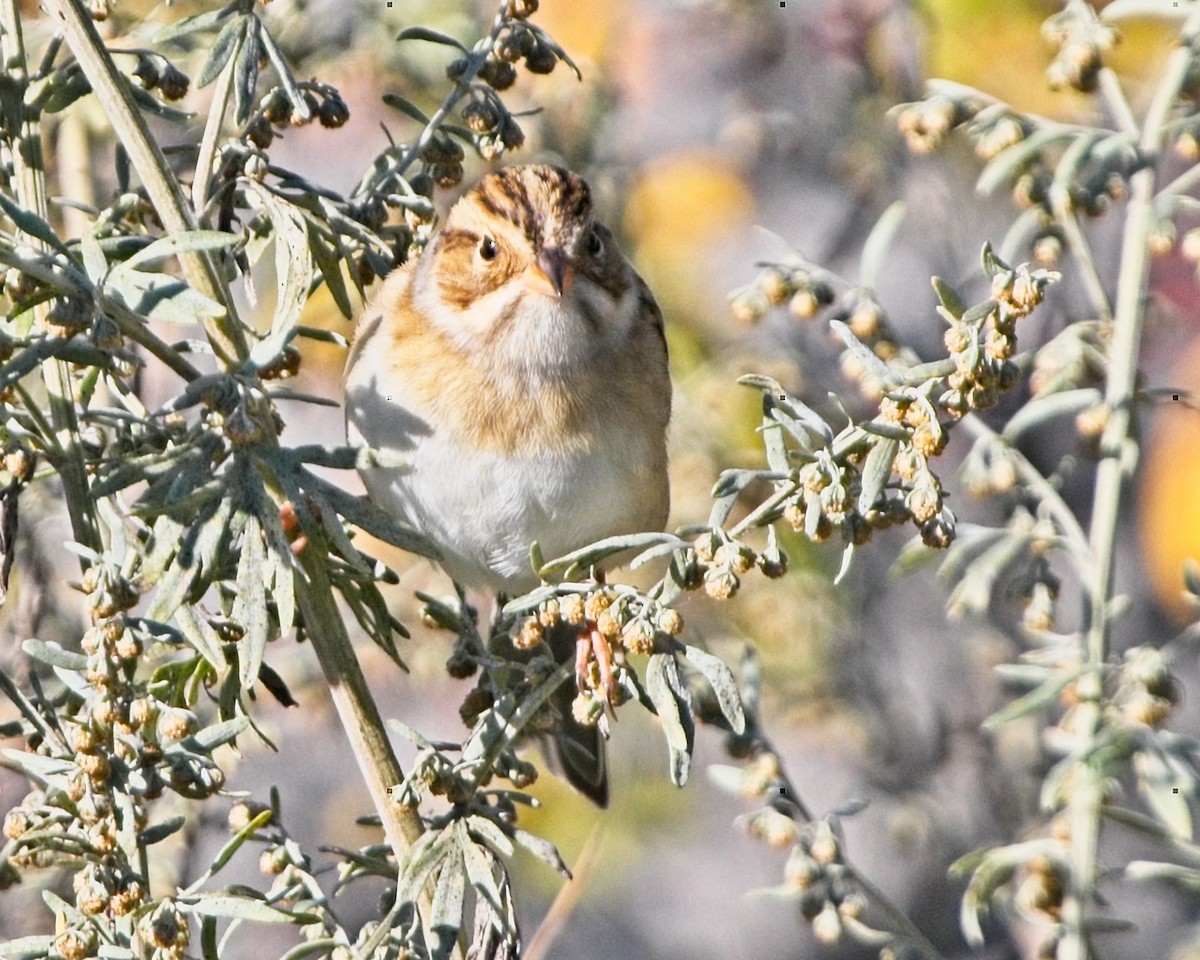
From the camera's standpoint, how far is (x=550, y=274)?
2.95m

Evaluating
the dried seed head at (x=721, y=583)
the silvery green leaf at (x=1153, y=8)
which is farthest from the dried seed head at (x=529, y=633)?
the silvery green leaf at (x=1153, y=8)

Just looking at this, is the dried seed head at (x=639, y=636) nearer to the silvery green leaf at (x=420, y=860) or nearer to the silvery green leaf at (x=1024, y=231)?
the silvery green leaf at (x=420, y=860)

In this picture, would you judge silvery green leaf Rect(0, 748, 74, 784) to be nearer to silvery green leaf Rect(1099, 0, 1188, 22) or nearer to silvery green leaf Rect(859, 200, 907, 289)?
silvery green leaf Rect(859, 200, 907, 289)

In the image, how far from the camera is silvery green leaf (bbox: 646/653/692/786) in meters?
1.81

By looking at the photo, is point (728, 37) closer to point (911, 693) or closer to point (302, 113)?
point (911, 693)

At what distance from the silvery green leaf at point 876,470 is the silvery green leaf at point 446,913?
2.09ft

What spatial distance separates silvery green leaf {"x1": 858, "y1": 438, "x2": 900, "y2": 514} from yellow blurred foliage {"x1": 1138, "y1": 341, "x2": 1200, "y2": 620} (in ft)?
8.23

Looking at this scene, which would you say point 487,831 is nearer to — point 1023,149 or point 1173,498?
point 1023,149

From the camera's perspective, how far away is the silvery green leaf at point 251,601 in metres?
1.69

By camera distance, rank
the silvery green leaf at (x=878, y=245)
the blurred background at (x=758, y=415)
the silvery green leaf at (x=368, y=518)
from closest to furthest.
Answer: the silvery green leaf at (x=368, y=518)
the silvery green leaf at (x=878, y=245)
the blurred background at (x=758, y=415)

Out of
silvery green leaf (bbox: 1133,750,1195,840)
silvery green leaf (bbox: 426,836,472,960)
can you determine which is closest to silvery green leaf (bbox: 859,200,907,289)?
silvery green leaf (bbox: 1133,750,1195,840)

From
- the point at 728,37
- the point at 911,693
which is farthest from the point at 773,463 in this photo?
the point at 728,37

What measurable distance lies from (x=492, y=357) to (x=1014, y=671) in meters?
1.07

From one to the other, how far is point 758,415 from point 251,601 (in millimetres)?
2487
